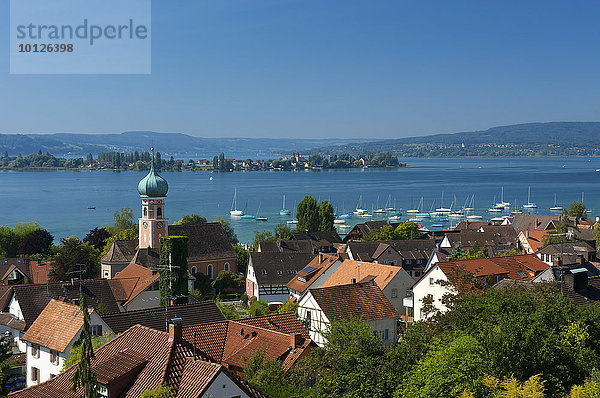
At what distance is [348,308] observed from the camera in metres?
33.4

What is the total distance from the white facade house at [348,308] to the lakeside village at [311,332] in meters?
0.07

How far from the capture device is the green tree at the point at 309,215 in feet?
298

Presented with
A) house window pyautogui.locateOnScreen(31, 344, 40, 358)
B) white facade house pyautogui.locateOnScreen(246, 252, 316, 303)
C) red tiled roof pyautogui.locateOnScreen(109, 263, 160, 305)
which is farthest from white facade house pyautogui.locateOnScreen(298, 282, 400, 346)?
white facade house pyautogui.locateOnScreen(246, 252, 316, 303)

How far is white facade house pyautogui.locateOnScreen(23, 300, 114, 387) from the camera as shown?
27.6 m

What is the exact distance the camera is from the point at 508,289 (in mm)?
27625

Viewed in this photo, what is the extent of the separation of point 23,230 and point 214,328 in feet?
185

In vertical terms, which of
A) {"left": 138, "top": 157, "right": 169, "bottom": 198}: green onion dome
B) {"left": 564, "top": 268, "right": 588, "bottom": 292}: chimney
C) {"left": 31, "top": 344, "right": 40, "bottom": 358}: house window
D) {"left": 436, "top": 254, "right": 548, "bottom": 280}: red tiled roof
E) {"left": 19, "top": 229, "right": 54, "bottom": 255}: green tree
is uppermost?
{"left": 138, "top": 157, "right": 169, "bottom": 198}: green onion dome

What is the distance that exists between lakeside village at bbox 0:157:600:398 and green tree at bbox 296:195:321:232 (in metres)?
33.8

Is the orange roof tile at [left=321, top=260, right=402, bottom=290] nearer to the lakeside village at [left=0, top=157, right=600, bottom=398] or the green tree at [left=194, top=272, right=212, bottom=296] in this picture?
the lakeside village at [left=0, top=157, right=600, bottom=398]

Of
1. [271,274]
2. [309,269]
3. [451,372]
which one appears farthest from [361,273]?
[451,372]

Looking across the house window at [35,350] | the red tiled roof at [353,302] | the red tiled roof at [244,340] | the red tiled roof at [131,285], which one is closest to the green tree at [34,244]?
the red tiled roof at [131,285]

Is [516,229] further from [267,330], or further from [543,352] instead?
[543,352]

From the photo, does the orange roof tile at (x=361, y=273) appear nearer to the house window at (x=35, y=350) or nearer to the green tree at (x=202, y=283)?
the green tree at (x=202, y=283)

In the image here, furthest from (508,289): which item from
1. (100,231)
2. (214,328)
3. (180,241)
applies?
(100,231)
